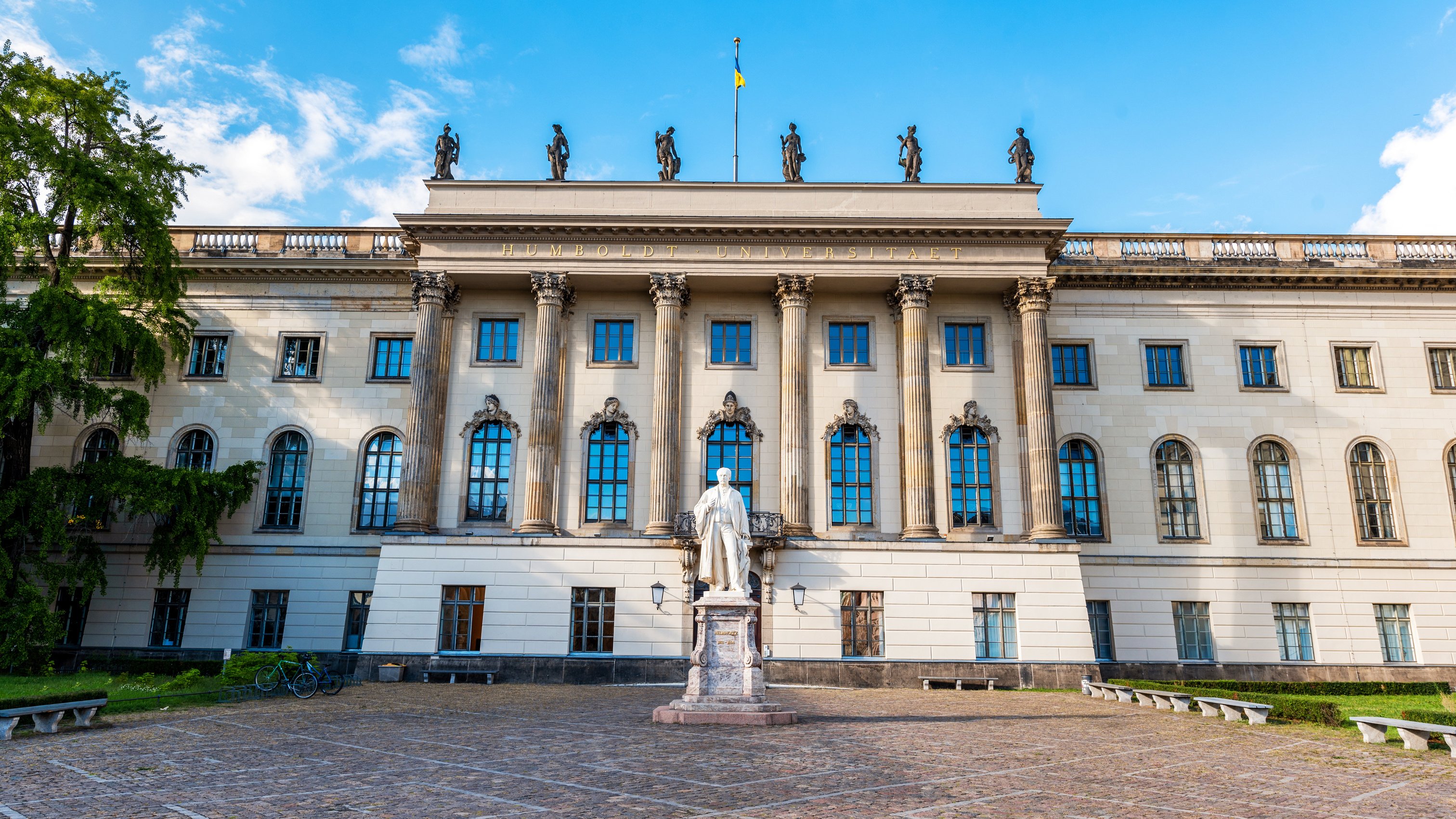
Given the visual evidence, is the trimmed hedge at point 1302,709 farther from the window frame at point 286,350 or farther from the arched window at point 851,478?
the window frame at point 286,350

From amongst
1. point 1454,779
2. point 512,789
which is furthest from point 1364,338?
point 512,789

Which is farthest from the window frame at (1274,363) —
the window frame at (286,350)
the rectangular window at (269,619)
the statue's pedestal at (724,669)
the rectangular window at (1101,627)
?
the rectangular window at (269,619)

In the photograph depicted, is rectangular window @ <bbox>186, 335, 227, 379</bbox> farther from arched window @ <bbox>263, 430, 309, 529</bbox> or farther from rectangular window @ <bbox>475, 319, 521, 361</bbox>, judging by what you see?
rectangular window @ <bbox>475, 319, 521, 361</bbox>

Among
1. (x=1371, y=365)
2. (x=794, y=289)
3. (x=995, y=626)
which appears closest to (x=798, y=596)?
(x=995, y=626)

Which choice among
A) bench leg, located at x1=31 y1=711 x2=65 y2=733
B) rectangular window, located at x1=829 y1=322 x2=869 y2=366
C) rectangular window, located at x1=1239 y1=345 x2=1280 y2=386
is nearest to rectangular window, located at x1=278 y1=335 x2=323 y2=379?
rectangular window, located at x1=829 y1=322 x2=869 y2=366

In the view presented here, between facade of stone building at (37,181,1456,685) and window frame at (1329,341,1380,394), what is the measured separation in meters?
0.15

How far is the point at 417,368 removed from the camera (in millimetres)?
33062

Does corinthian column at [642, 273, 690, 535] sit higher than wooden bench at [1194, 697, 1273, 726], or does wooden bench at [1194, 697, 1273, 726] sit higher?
corinthian column at [642, 273, 690, 535]

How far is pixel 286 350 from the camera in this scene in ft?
119

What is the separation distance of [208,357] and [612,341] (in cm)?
1568

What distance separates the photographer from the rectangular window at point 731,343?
34625 millimetres

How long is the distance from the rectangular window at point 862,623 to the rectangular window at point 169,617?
2319 cm

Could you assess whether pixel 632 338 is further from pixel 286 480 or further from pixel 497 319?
pixel 286 480

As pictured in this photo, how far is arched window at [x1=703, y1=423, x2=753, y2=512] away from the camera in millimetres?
33281
